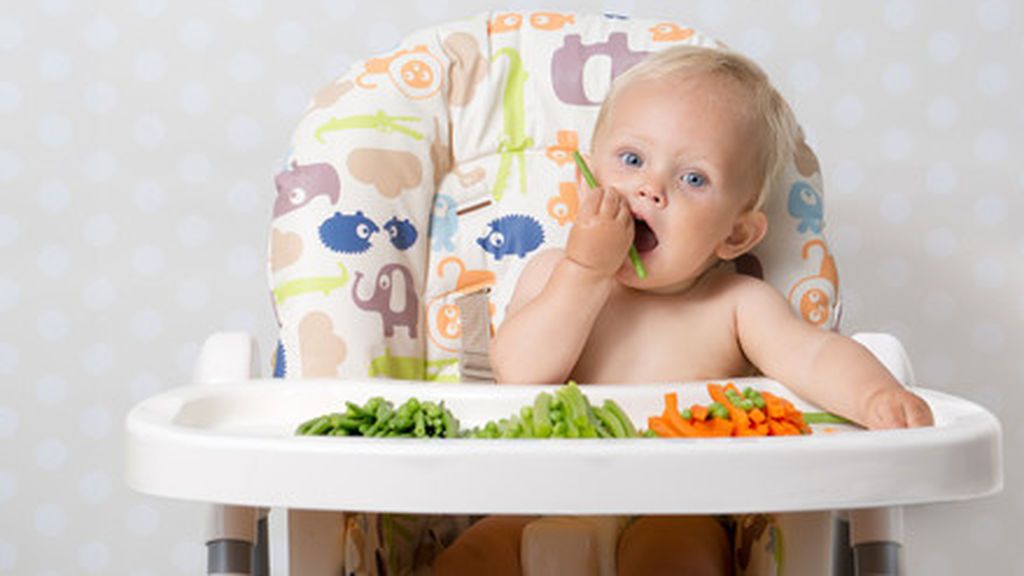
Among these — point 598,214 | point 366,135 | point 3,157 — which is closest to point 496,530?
point 598,214

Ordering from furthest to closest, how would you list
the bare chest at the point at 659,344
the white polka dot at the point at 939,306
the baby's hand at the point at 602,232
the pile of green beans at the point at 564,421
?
1. the white polka dot at the point at 939,306
2. the bare chest at the point at 659,344
3. the baby's hand at the point at 602,232
4. the pile of green beans at the point at 564,421

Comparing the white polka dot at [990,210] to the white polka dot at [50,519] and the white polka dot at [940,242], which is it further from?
the white polka dot at [50,519]

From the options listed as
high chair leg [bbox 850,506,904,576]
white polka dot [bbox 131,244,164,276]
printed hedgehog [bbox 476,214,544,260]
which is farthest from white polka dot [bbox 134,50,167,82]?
high chair leg [bbox 850,506,904,576]

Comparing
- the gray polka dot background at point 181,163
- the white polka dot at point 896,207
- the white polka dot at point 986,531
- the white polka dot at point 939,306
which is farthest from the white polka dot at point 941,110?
the white polka dot at point 986,531

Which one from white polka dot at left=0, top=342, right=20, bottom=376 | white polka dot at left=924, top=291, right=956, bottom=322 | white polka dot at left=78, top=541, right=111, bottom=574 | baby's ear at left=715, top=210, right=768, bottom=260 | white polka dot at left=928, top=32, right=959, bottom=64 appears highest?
white polka dot at left=928, top=32, right=959, bottom=64

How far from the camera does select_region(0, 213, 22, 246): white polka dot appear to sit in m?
1.78

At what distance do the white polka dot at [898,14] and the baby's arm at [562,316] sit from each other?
862mm

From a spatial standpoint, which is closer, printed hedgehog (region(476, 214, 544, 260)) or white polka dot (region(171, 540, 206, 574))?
printed hedgehog (region(476, 214, 544, 260))

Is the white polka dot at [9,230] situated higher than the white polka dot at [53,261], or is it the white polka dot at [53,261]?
the white polka dot at [9,230]

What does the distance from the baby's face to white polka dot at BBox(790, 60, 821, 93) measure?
66cm

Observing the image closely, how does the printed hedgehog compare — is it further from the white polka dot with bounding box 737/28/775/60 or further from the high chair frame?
the white polka dot with bounding box 737/28/775/60

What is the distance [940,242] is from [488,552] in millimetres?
1030

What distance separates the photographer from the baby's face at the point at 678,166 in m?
1.13

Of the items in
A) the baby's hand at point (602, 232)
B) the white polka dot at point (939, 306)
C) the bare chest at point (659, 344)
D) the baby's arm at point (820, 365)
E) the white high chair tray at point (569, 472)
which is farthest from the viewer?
the white polka dot at point (939, 306)
